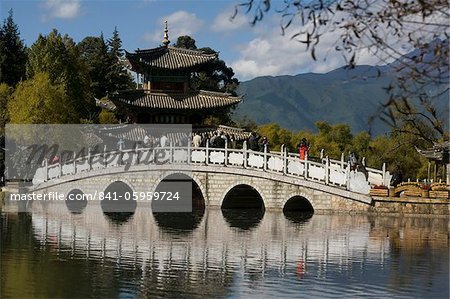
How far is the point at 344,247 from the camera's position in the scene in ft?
52.2

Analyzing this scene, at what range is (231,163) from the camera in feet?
84.2

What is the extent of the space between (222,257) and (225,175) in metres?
11.7

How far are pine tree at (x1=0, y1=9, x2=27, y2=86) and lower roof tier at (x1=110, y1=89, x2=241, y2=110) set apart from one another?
55.1ft

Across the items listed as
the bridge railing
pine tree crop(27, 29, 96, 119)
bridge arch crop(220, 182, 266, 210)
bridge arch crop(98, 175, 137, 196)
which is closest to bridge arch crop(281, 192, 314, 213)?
the bridge railing

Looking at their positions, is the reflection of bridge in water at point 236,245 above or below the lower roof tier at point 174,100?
below

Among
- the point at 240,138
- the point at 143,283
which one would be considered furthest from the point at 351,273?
the point at 240,138

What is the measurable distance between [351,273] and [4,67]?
39647 millimetres

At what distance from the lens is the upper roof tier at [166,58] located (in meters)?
32.8

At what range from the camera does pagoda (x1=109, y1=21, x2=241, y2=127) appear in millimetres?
32438

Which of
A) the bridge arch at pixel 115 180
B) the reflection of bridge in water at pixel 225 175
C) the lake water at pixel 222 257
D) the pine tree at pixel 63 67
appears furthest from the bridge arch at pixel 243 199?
the pine tree at pixel 63 67

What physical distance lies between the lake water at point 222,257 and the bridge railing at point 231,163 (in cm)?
196

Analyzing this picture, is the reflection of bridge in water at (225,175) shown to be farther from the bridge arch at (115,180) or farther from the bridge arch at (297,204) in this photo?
the bridge arch at (297,204)

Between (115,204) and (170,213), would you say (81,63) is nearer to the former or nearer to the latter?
(115,204)

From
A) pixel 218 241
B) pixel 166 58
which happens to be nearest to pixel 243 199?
pixel 166 58
